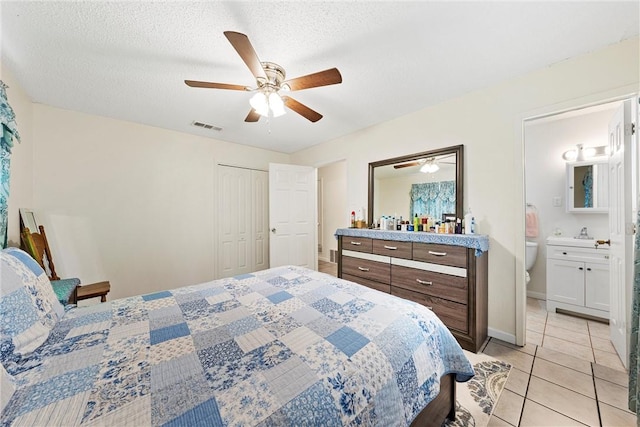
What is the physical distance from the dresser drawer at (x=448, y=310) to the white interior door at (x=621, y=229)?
3.52 feet

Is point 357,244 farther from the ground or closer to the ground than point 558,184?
closer to the ground

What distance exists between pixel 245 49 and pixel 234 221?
294cm

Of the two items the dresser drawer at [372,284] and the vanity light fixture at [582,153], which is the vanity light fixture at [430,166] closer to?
the dresser drawer at [372,284]

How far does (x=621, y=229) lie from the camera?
1862mm

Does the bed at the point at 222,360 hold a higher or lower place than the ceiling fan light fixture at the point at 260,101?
lower

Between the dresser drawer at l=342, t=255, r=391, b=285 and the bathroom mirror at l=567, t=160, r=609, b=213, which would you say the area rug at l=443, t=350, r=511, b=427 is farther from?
the bathroom mirror at l=567, t=160, r=609, b=213

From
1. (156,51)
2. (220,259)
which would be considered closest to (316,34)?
(156,51)

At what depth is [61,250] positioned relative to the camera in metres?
2.57

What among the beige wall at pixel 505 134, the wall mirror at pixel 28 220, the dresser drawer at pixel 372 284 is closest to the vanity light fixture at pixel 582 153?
the beige wall at pixel 505 134

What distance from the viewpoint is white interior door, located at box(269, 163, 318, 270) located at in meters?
3.80

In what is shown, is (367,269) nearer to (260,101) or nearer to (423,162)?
(423,162)

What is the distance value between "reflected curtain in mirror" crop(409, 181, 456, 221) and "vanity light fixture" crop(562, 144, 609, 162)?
197 centimetres

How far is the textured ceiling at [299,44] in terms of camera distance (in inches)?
53.9

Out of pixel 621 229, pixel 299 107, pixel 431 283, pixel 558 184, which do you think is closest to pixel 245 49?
pixel 299 107
